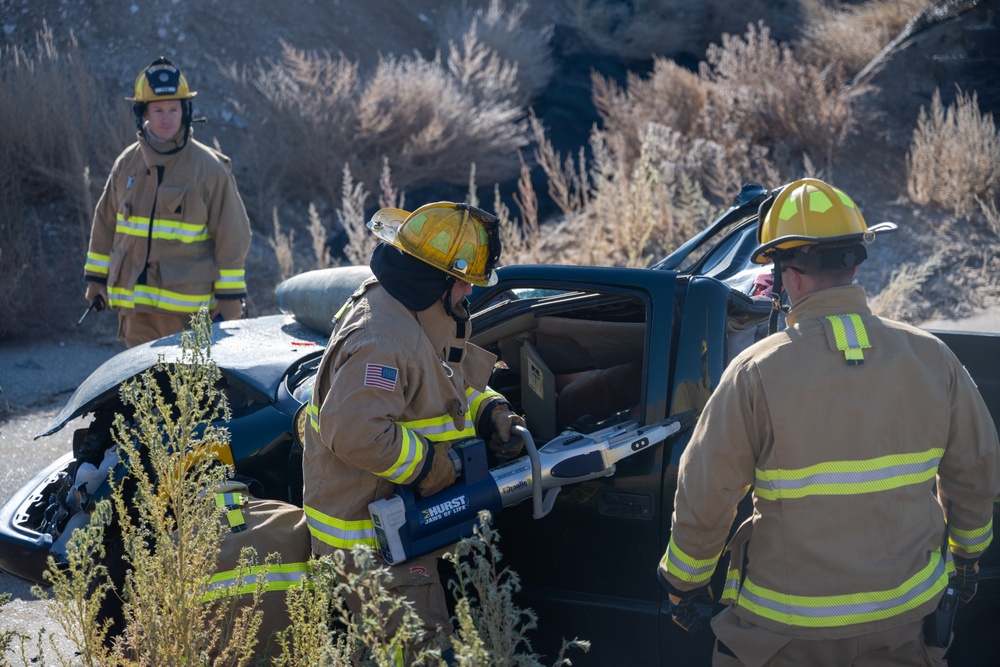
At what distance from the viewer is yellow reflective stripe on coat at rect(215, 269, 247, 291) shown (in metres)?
5.26

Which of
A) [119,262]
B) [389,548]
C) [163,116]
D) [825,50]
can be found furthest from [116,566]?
[825,50]

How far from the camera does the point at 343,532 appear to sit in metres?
2.79

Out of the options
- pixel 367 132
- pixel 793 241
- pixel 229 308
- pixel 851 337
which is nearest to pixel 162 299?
pixel 229 308

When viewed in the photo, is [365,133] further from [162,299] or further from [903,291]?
[903,291]

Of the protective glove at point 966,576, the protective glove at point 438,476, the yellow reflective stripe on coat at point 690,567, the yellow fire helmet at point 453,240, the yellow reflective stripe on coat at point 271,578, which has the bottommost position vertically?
the yellow reflective stripe on coat at point 271,578

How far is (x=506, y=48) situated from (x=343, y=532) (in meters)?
11.2

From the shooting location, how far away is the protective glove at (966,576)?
98.2 inches

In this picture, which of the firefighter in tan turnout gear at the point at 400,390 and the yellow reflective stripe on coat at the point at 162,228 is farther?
the yellow reflective stripe on coat at the point at 162,228

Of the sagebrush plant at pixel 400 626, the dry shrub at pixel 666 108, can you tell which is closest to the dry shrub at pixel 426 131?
the dry shrub at pixel 666 108

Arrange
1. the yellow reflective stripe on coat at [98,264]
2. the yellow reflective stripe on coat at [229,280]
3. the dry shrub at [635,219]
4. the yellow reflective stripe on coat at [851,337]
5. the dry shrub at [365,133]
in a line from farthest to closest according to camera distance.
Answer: the dry shrub at [365,133]
the dry shrub at [635,219]
the yellow reflective stripe on coat at [98,264]
the yellow reflective stripe on coat at [229,280]
the yellow reflective stripe on coat at [851,337]

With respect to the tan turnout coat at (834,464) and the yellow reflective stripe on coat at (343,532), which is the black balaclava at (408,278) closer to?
the yellow reflective stripe on coat at (343,532)

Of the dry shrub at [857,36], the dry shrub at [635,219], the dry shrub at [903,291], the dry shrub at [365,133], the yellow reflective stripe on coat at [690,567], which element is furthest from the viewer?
the dry shrub at [857,36]

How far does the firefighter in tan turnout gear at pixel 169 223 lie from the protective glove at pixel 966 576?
13.2ft

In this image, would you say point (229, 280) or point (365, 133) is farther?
point (365, 133)
